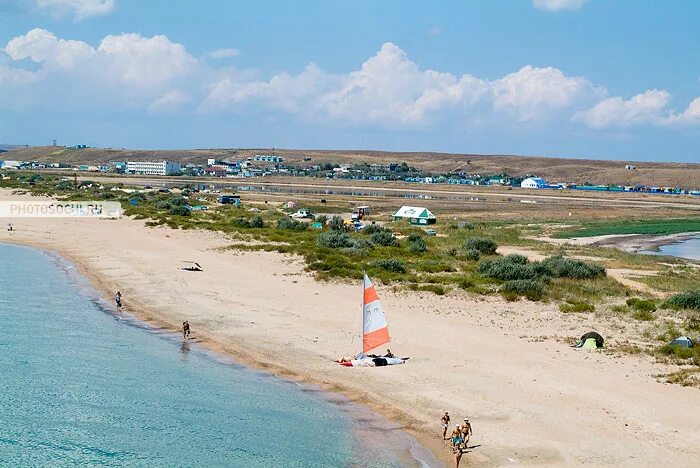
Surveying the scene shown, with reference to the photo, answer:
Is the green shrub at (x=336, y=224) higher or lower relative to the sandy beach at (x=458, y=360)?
higher

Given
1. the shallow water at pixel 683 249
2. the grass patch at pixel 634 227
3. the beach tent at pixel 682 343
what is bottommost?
the shallow water at pixel 683 249

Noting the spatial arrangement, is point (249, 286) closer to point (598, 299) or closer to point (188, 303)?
point (188, 303)

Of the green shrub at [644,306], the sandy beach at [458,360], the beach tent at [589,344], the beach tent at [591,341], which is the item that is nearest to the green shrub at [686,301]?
the green shrub at [644,306]

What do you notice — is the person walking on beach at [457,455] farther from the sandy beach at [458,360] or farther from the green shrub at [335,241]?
the green shrub at [335,241]

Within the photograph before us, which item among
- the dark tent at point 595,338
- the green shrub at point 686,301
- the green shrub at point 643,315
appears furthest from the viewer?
the green shrub at point 686,301

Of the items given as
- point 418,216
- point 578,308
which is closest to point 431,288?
point 578,308

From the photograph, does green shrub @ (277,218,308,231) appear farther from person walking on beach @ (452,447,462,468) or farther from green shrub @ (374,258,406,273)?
person walking on beach @ (452,447,462,468)
